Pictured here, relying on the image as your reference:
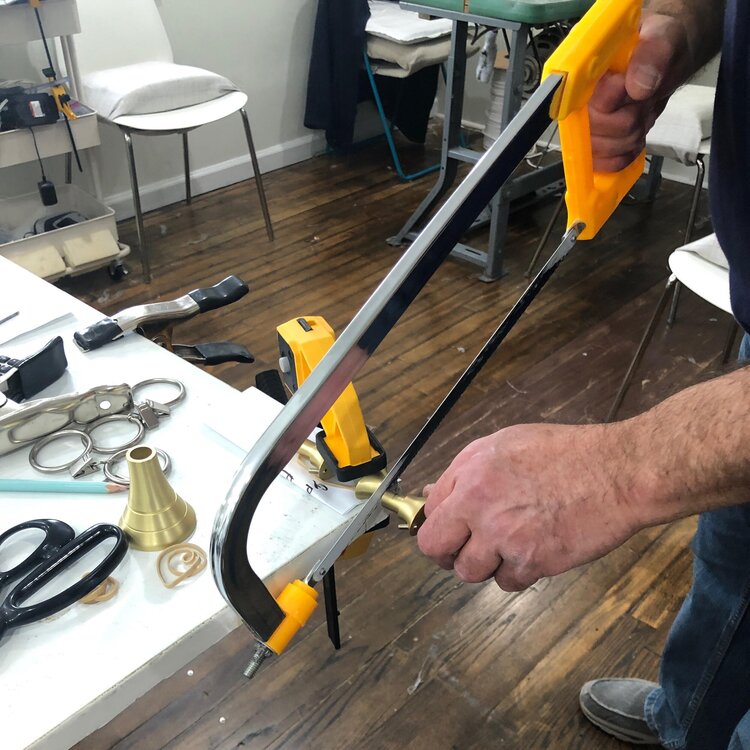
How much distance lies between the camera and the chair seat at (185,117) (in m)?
2.33

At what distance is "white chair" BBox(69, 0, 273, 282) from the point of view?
236 cm

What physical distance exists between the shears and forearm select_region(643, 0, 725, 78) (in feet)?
0.57

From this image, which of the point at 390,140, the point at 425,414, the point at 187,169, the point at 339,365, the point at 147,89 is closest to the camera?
the point at 339,365

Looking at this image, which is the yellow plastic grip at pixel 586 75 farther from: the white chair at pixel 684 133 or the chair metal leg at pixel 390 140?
the chair metal leg at pixel 390 140

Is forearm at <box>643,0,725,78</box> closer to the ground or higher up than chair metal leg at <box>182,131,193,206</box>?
higher up

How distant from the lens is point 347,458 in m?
0.72

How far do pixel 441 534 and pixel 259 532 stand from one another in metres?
0.19

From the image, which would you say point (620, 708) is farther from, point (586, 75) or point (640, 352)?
point (586, 75)

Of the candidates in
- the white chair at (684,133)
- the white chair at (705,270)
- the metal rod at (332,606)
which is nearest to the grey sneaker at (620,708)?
the metal rod at (332,606)

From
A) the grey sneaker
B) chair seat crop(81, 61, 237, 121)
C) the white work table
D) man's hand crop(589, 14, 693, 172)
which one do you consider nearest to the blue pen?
the white work table

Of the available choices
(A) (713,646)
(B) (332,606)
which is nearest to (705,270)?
(A) (713,646)

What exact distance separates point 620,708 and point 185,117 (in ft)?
6.94

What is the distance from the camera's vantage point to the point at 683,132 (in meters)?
2.08

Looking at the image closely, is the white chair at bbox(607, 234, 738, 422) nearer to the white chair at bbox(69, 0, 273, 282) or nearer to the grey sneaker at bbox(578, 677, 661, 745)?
the grey sneaker at bbox(578, 677, 661, 745)
